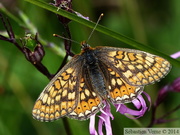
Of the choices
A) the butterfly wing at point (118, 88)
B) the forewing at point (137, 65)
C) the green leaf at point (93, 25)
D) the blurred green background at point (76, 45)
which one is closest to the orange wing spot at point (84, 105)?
the butterfly wing at point (118, 88)

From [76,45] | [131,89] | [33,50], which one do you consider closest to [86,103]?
[131,89]

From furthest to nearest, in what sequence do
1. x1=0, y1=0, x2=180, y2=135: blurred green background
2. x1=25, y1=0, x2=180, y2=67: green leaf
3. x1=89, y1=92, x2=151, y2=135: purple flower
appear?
x1=0, y1=0, x2=180, y2=135: blurred green background → x1=89, y1=92, x2=151, y2=135: purple flower → x1=25, y1=0, x2=180, y2=67: green leaf

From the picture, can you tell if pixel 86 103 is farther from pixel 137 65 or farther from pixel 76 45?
pixel 76 45

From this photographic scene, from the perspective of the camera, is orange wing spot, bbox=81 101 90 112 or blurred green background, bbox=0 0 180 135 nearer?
orange wing spot, bbox=81 101 90 112

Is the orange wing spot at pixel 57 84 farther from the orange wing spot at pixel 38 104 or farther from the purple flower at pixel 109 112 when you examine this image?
the purple flower at pixel 109 112

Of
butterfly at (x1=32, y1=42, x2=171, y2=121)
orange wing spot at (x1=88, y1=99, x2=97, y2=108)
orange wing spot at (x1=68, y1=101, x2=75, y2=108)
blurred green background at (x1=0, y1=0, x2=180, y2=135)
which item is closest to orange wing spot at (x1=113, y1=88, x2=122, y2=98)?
butterfly at (x1=32, y1=42, x2=171, y2=121)

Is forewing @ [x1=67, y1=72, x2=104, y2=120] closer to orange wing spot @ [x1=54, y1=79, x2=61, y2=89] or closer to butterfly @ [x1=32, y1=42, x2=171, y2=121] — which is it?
butterfly @ [x1=32, y1=42, x2=171, y2=121]
